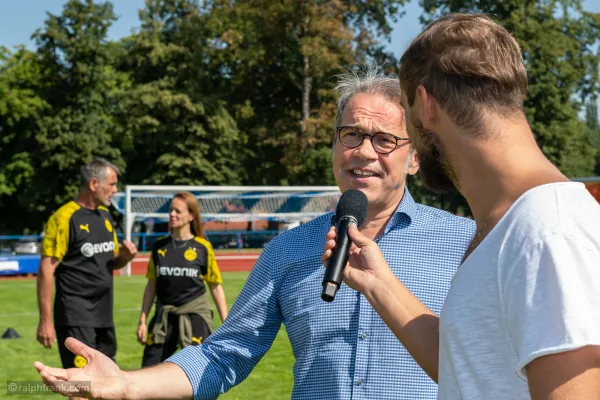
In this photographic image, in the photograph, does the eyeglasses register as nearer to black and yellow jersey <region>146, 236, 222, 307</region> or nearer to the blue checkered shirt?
the blue checkered shirt

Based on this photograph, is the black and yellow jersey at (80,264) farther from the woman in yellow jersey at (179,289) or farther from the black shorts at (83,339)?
the woman in yellow jersey at (179,289)

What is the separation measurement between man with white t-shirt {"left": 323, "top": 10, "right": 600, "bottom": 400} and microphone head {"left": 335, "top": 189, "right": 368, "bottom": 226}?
0.79 meters

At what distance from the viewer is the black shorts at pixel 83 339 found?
8312 mm

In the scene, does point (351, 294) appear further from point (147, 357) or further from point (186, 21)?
point (186, 21)

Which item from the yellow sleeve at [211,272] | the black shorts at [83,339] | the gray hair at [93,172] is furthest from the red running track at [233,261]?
the gray hair at [93,172]

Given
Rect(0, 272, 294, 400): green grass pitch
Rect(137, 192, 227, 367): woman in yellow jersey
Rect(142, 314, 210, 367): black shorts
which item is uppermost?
Rect(137, 192, 227, 367): woman in yellow jersey

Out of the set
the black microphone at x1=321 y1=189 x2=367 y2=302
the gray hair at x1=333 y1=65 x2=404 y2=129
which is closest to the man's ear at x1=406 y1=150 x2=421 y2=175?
the gray hair at x1=333 y1=65 x2=404 y2=129

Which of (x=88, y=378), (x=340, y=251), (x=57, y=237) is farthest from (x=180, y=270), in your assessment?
(x=340, y=251)

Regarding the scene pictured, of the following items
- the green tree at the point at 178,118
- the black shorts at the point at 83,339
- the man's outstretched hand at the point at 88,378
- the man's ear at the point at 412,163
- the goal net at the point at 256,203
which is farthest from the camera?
the green tree at the point at 178,118

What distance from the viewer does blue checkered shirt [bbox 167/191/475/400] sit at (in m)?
2.94

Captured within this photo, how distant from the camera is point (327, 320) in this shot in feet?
9.95

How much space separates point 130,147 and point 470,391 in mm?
52972

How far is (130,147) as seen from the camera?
5325cm

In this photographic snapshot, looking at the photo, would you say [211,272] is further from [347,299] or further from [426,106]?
[426,106]
